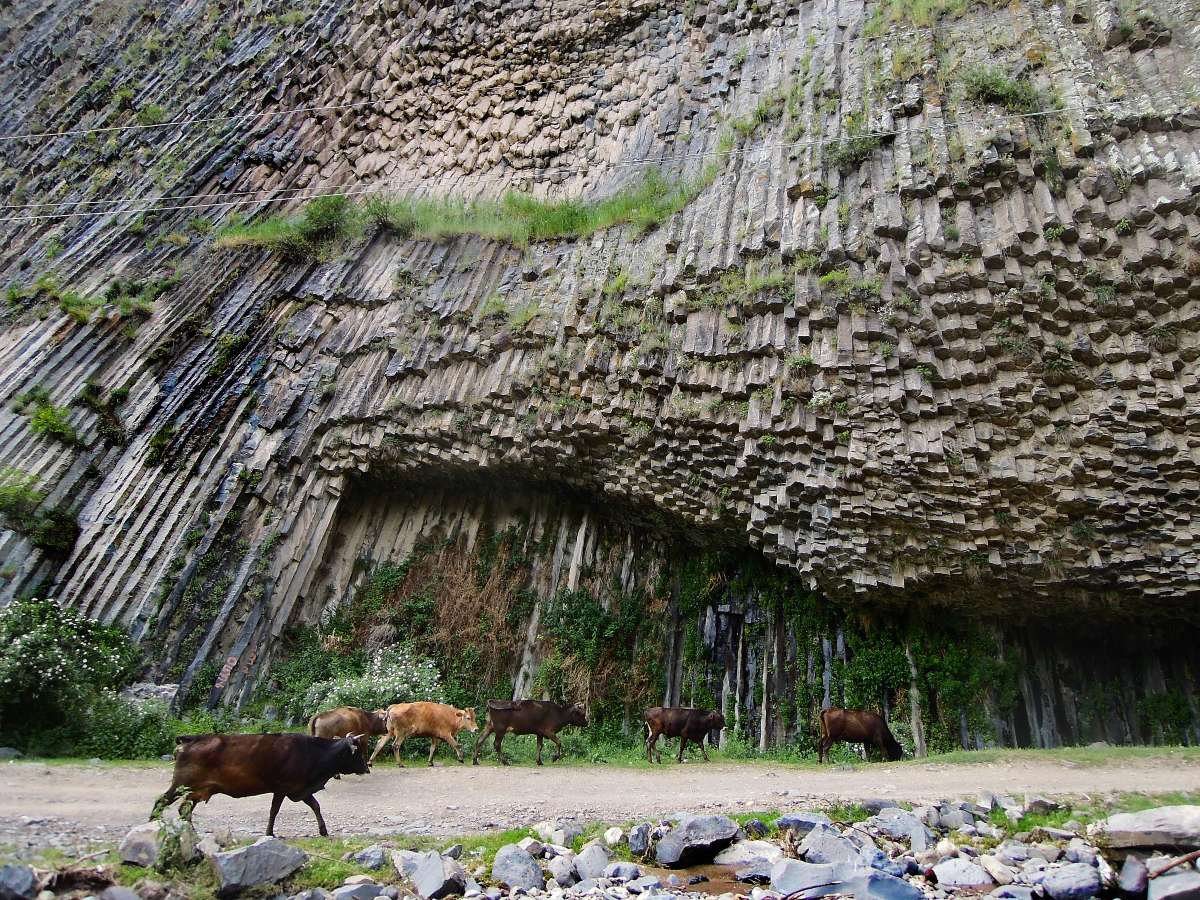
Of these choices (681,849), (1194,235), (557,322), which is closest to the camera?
(681,849)

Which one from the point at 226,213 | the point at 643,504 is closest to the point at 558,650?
the point at 643,504

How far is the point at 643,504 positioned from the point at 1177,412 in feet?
26.0

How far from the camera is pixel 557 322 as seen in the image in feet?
48.5

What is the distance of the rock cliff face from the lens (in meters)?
11.0

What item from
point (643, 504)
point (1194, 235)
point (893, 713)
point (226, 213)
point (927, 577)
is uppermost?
point (226, 213)

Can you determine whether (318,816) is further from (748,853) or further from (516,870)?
(748,853)

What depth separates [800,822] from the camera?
7.00 meters

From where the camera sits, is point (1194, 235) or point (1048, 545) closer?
point (1194, 235)

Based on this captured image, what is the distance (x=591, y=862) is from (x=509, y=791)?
11.6 feet

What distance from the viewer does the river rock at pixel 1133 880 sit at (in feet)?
17.9

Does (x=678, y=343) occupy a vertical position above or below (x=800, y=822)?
above

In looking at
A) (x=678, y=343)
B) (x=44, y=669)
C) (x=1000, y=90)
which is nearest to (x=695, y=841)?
(x=678, y=343)

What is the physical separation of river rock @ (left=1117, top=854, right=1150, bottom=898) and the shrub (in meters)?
10.1

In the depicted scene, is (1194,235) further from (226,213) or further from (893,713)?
(226,213)
